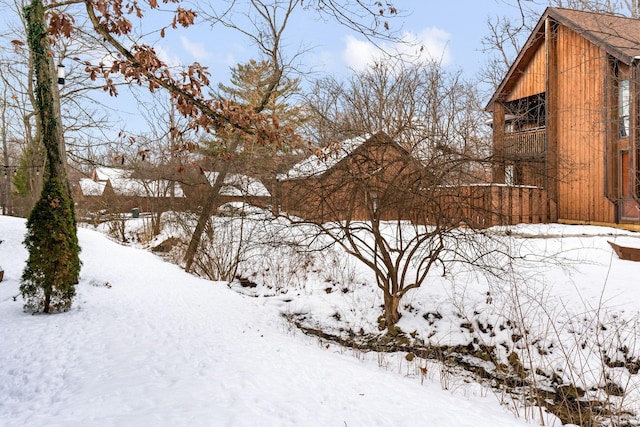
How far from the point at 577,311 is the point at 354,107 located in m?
5.39

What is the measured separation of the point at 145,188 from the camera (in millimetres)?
Answer: 16766

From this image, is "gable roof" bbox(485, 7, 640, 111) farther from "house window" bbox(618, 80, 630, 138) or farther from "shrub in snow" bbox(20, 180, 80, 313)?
"shrub in snow" bbox(20, 180, 80, 313)

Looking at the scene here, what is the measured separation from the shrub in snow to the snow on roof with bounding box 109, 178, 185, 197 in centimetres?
940

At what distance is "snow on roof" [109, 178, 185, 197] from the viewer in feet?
54.0

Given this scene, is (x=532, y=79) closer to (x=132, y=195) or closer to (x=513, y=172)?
(x=513, y=172)

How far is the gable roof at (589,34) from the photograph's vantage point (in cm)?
1155

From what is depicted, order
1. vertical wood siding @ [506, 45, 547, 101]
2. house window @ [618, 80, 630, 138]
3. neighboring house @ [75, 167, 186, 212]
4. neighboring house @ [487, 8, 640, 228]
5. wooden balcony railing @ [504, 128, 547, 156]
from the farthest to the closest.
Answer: neighboring house @ [75, 167, 186, 212], vertical wood siding @ [506, 45, 547, 101], wooden balcony railing @ [504, 128, 547, 156], house window @ [618, 80, 630, 138], neighboring house @ [487, 8, 640, 228]

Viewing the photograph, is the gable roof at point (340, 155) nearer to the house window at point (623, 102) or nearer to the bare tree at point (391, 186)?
the bare tree at point (391, 186)

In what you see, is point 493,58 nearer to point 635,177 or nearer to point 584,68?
point 584,68

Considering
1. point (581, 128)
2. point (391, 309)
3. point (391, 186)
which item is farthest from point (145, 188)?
point (581, 128)

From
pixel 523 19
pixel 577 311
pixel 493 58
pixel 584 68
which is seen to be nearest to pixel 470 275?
pixel 577 311

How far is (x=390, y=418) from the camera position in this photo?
321 cm

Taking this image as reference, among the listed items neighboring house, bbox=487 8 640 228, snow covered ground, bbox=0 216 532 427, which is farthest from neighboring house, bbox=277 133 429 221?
neighboring house, bbox=487 8 640 228

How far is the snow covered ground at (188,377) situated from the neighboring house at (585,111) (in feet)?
29.1
